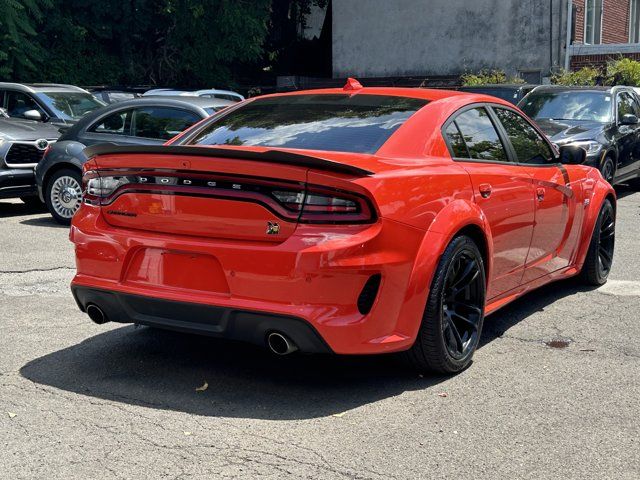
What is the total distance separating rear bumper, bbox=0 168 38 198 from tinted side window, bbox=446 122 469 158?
24.3ft

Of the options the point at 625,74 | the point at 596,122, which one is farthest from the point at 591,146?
the point at 625,74

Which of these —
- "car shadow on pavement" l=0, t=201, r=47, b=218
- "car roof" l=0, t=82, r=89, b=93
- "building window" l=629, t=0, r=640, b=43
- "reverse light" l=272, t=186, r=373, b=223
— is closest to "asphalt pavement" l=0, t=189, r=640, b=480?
"reverse light" l=272, t=186, r=373, b=223

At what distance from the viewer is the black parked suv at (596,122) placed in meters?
12.9

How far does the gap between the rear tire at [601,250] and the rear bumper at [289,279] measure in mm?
2882

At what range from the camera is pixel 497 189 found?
5473 mm

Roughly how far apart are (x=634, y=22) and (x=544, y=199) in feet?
95.2

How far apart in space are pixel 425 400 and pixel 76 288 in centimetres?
189

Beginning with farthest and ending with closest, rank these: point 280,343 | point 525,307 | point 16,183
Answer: point 16,183 < point 525,307 < point 280,343

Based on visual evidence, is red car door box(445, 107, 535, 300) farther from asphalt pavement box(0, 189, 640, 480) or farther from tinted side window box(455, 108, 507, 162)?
asphalt pavement box(0, 189, 640, 480)

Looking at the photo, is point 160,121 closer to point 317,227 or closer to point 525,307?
point 525,307

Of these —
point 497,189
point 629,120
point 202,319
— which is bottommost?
point 202,319

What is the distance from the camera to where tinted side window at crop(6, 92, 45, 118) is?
560 inches

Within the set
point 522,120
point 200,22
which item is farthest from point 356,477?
point 200,22

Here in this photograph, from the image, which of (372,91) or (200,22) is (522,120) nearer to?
(372,91)
